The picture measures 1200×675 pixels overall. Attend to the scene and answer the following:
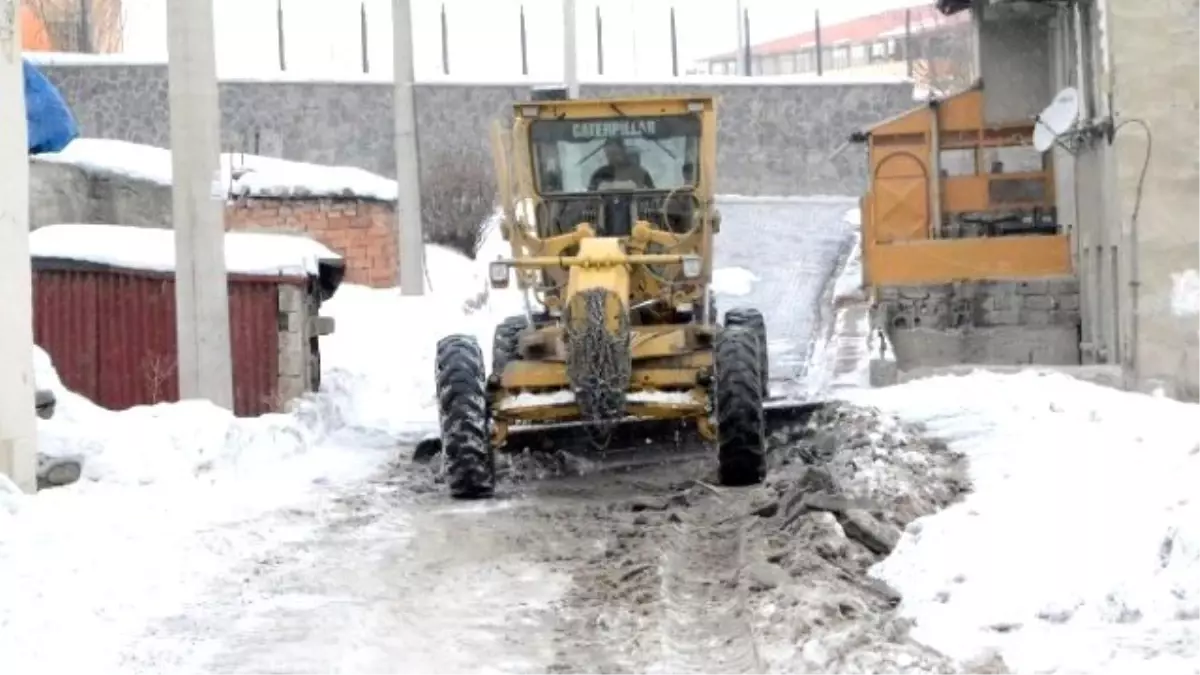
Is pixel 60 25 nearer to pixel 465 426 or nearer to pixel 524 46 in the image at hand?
pixel 524 46

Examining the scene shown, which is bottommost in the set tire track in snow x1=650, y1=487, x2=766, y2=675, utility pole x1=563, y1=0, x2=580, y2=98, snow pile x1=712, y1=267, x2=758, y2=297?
tire track in snow x1=650, y1=487, x2=766, y2=675

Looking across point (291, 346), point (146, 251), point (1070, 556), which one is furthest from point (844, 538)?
point (146, 251)

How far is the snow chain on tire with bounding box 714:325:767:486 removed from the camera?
39.0ft

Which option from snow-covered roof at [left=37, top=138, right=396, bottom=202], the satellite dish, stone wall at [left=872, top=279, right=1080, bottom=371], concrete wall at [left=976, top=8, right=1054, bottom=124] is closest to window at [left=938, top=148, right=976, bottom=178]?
concrete wall at [left=976, top=8, right=1054, bottom=124]

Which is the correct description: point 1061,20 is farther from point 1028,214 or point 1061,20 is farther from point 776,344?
point 776,344

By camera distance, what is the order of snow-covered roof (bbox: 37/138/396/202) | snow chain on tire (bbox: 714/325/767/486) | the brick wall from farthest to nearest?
1. the brick wall
2. snow-covered roof (bbox: 37/138/396/202)
3. snow chain on tire (bbox: 714/325/767/486)

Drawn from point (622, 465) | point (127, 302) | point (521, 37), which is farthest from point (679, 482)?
point (521, 37)

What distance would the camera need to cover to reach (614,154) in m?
14.0

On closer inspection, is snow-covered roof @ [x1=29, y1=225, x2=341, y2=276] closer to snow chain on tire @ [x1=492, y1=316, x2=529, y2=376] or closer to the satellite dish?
snow chain on tire @ [x1=492, y1=316, x2=529, y2=376]

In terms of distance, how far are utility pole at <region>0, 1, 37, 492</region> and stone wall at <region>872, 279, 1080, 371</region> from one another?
13.7 meters

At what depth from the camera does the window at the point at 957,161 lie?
26.4 metres

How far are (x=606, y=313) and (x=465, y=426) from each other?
49.8 inches

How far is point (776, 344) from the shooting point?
82.2 ft

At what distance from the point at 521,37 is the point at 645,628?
128 ft
